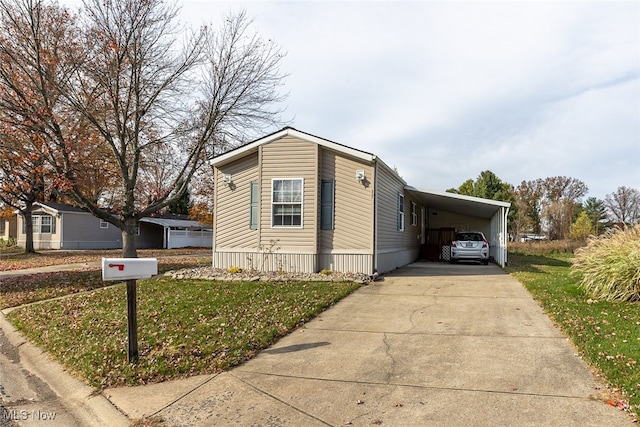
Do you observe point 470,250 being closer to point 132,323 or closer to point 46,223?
point 132,323

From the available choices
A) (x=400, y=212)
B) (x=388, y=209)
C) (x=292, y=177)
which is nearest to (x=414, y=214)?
(x=400, y=212)

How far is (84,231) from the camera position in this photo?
33031 millimetres

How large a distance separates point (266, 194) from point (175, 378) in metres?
8.25

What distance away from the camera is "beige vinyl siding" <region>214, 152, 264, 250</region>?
13117 millimetres

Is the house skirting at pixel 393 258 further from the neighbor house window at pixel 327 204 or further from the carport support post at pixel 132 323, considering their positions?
the carport support post at pixel 132 323

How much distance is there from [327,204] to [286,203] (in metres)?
1.16

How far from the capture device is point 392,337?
6.15 m

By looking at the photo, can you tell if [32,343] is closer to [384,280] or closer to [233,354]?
[233,354]

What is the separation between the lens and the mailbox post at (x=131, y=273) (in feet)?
15.1

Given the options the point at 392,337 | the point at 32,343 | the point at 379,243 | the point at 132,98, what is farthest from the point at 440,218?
the point at 32,343

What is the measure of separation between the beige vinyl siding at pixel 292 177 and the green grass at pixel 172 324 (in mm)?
1886

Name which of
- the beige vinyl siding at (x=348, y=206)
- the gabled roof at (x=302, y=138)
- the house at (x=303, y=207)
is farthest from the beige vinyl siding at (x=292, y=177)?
the beige vinyl siding at (x=348, y=206)

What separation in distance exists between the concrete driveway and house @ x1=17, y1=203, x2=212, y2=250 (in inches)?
1208

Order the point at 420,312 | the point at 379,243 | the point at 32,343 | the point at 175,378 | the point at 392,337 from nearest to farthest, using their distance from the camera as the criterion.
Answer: the point at 175,378, the point at 392,337, the point at 32,343, the point at 420,312, the point at 379,243
